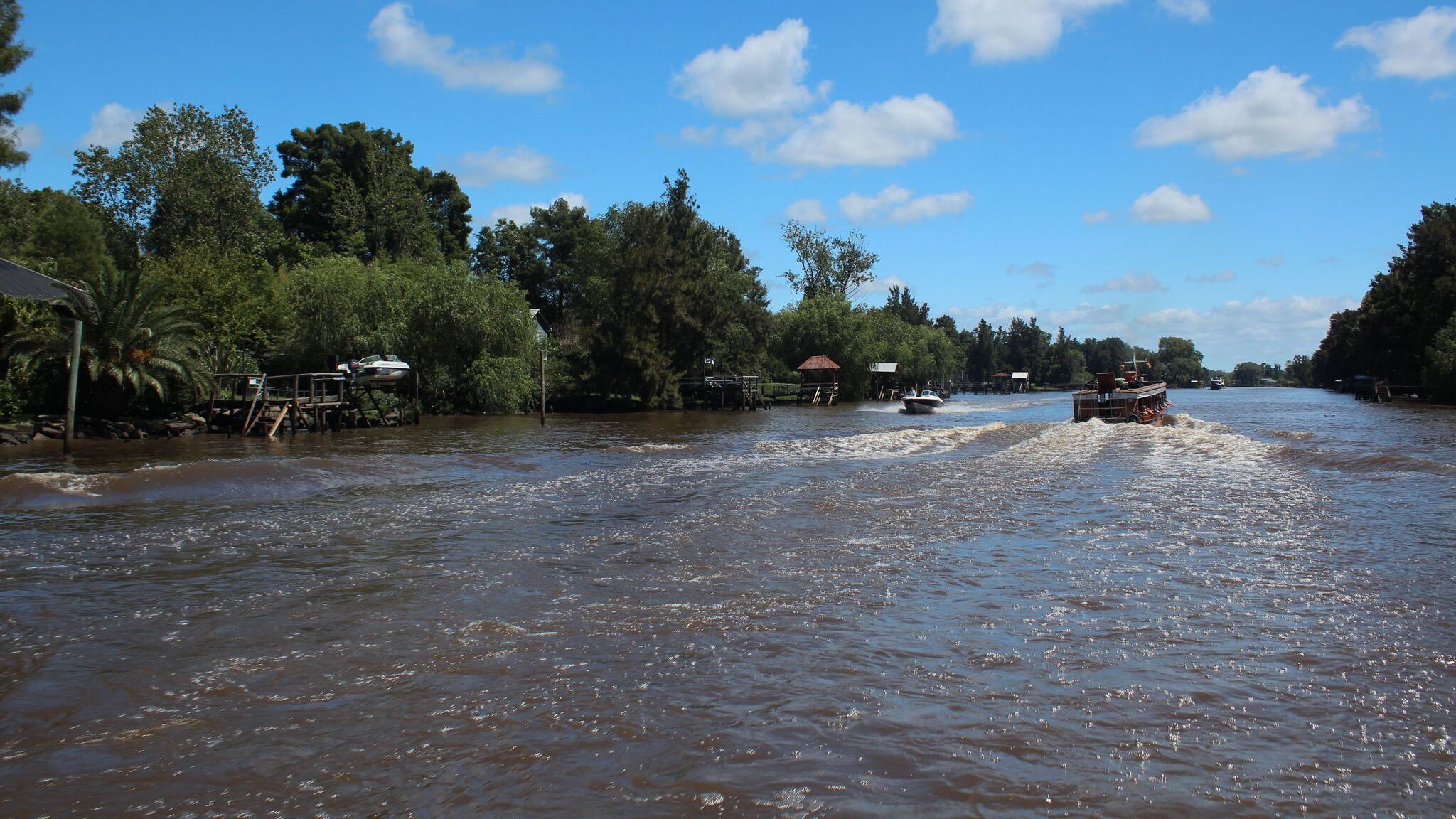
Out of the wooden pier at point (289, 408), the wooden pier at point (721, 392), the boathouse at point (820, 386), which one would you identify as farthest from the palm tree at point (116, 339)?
the boathouse at point (820, 386)

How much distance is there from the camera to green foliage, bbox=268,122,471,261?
181 ft

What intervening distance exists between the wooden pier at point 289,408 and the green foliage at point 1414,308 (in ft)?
193

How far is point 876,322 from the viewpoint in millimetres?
80312

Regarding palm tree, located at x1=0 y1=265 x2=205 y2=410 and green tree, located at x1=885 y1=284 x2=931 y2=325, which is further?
green tree, located at x1=885 y1=284 x2=931 y2=325

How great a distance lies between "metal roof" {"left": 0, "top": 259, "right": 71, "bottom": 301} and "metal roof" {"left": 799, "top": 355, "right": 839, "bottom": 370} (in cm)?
4957

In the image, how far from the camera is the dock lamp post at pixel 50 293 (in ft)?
69.2

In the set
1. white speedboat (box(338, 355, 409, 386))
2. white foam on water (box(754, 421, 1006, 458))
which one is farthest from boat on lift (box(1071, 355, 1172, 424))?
white speedboat (box(338, 355, 409, 386))

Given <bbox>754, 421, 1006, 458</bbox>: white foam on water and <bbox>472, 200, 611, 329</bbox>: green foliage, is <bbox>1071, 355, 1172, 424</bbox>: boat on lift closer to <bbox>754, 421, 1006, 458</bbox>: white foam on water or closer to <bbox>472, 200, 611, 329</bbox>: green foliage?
<bbox>754, 421, 1006, 458</bbox>: white foam on water

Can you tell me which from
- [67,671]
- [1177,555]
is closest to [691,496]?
[1177,555]

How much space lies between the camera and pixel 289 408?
2836 centimetres

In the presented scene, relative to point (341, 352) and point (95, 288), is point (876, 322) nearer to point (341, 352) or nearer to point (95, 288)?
point (341, 352)

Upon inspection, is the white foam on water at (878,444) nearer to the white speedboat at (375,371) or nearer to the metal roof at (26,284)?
the white speedboat at (375,371)

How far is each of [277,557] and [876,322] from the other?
73.8m

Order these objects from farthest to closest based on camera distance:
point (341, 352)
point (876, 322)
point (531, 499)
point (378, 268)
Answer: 1. point (876, 322)
2. point (378, 268)
3. point (341, 352)
4. point (531, 499)
